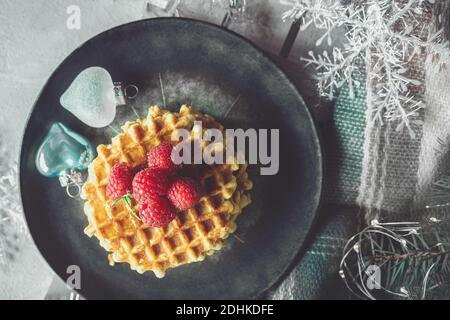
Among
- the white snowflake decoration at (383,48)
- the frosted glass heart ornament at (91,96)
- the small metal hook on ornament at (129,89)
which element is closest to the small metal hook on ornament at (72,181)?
the frosted glass heart ornament at (91,96)

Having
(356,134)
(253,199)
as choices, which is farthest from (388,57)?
(253,199)

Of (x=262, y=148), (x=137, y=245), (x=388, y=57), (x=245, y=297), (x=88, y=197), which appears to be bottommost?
(x=245, y=297)

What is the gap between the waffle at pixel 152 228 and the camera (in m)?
1.47

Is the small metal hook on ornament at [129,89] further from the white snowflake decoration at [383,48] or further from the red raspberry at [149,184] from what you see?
the white snowflake decoration at [383,48]

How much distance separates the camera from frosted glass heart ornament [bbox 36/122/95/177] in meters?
1.63

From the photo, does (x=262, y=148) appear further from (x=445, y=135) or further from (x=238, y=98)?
(x=445, y=135)

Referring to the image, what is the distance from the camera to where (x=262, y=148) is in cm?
163

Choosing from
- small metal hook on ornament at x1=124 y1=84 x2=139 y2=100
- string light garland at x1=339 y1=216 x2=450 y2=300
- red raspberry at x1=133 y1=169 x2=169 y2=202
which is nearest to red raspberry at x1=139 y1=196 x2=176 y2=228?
red raspberry at x1=133 y1=169 x2=169 y2=202

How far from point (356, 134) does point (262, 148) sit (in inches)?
11.2

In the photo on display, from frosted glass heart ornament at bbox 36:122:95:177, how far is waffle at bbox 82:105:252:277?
0.17 m

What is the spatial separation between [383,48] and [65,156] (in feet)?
3.28

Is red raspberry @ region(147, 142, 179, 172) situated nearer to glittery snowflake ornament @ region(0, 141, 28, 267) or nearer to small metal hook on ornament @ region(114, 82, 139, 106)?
small metal hook on ornament @ region(114, 82, 139, 106)

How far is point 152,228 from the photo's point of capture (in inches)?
59.0

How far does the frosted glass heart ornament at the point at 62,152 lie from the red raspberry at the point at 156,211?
384mm
